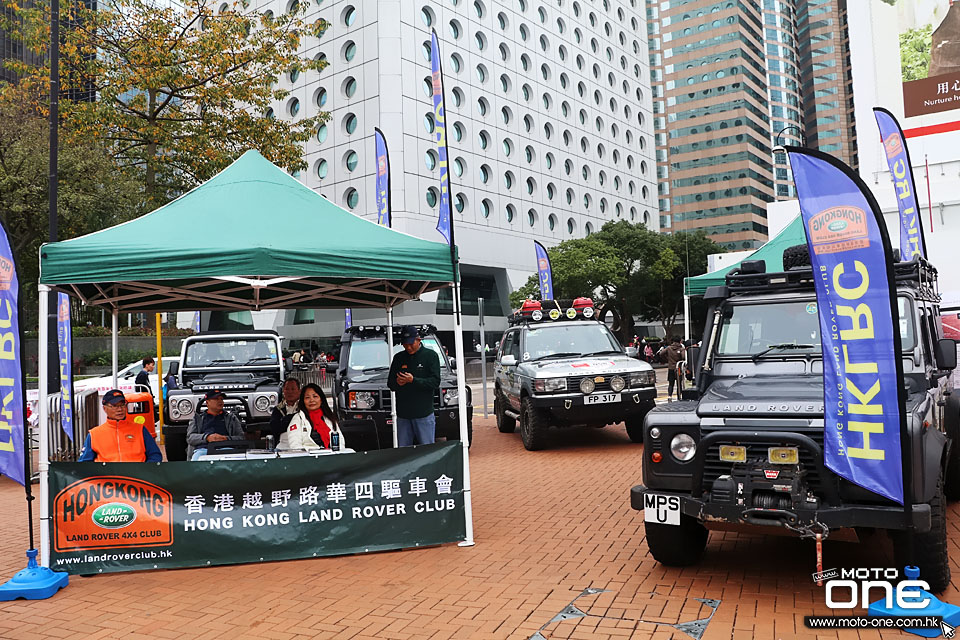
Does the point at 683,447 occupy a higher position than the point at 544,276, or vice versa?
Answer: the point at 544,276

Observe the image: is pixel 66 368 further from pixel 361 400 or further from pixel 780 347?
pixel 780 347

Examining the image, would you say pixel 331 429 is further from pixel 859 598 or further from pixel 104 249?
pixel 859 598

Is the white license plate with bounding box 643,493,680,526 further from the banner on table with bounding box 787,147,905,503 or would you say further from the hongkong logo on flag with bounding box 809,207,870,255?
the hongkong logo on flag with bounding box 809,207,870,255

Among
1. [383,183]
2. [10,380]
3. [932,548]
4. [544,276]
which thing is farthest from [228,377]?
[544,276]

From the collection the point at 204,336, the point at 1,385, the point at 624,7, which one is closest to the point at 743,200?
the point at 624,7

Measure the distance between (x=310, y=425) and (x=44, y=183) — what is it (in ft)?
64.1

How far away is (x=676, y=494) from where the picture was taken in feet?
16.5

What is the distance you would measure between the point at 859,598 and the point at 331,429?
5.04 metres

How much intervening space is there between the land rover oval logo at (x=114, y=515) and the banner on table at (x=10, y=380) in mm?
650

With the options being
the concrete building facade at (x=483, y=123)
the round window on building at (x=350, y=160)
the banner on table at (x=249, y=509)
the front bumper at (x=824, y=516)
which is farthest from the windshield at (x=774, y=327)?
the round window on building at (x=350, y=160)

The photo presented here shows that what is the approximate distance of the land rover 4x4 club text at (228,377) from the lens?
10.9 metres

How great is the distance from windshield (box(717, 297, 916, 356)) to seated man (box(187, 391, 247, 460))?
203 inches

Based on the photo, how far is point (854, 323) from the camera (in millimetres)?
4551

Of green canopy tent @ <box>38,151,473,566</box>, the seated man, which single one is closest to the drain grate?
green canopy tent @ <box>38,151,473,566</box>
